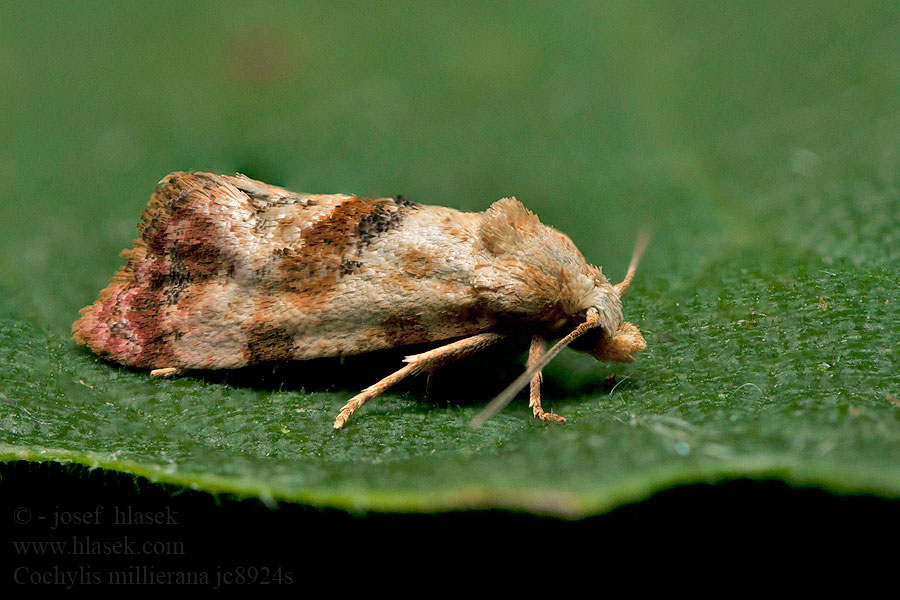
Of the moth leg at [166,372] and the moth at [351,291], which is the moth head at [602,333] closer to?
the moth at [351,291]

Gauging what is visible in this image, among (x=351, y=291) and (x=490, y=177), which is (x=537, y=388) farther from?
(x=490, y=177)

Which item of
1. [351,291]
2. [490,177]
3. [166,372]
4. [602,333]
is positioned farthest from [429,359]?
[490,177]

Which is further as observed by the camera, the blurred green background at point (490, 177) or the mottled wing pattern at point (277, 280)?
the mottled wing pattern at point (277, 280)

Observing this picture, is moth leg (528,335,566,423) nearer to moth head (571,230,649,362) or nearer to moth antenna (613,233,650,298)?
moth head (571,230,649,362)

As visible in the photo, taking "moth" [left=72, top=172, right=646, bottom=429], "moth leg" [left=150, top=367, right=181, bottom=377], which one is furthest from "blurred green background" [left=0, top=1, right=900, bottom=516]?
"moth" [left=72, top=172, right=646, bottom=429]

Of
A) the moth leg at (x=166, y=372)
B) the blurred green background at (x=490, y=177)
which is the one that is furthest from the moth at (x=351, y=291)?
the blurred green background at (x=490, y=177)

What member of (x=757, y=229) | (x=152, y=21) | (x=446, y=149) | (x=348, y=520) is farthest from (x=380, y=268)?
(x=152, y=21)

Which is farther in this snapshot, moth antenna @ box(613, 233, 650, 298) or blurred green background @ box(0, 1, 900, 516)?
moth antenna @ box(613, 233, 650, 298)
